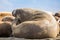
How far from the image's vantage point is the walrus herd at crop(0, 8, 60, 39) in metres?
3.87

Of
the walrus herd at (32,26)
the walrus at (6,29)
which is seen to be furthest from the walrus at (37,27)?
the walrus at (6,29)

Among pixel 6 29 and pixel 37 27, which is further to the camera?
pixel 6 29

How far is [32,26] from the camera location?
3871 mm

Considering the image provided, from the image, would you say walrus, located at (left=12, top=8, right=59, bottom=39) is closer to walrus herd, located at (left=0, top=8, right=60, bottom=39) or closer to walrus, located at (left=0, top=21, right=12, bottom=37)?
walrus herd, located at (left=0, top=8, right=60, bottom=39)

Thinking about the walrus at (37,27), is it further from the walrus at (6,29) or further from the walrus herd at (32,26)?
the walrus at (6,29)

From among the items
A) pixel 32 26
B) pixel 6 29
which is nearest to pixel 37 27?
pixel 32 26

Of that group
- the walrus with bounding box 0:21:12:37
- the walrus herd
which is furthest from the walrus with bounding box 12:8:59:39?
the walrus with bounding box 0:21:12:37

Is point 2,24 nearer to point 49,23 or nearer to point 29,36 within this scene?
point 29,36

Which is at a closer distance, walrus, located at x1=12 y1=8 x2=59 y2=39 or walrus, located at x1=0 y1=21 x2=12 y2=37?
walrus, located at x1=12 y1=8 x2=59 y2=39

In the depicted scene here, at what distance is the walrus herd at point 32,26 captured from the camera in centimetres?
387

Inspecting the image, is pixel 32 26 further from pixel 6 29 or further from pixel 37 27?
pixel 6 29

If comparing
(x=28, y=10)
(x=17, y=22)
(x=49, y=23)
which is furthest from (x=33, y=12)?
(x=49, y=23)

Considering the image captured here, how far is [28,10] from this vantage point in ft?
15.3

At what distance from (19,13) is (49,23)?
0.96 m
